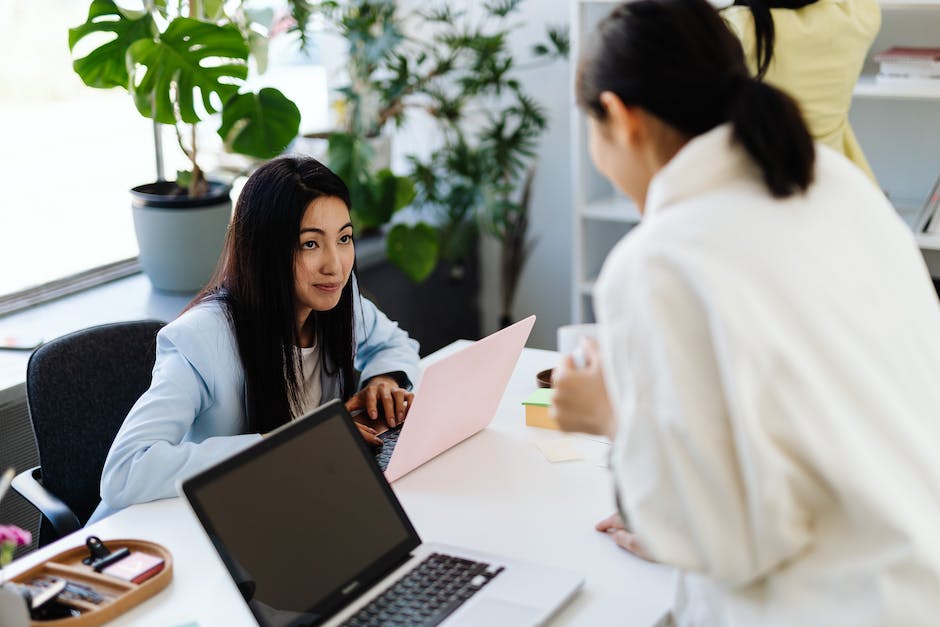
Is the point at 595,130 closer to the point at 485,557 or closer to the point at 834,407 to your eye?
the point at 834,407

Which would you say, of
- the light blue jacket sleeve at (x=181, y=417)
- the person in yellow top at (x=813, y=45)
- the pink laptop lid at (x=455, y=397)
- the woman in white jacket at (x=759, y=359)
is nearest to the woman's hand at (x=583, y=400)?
the woman in white jacket at (x=759, y=359)

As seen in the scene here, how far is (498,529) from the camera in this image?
1.62 metres

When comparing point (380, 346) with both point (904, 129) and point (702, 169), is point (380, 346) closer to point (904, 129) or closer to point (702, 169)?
point (702, 169)

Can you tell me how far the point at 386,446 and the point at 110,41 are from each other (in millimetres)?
1465

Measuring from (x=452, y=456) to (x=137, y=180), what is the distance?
2.09 meters

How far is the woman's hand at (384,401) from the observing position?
2.01 metres

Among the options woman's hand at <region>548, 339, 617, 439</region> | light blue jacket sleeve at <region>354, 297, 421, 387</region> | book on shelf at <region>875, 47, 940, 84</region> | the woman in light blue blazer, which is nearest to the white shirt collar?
woman's hand at <region>548, 339, 617, 439</region>

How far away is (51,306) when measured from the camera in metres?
3.12

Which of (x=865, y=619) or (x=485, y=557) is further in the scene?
(x=485, y=557)

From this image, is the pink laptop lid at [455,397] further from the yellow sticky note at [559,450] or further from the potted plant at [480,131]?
the potted plant at [480,131]

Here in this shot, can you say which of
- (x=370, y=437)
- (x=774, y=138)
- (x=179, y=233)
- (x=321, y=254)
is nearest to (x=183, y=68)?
(x=179, y=233)

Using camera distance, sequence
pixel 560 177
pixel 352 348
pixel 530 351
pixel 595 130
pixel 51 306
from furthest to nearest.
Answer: pixel 560 177, pixel 51 306, pixel 530 351, pixel 352 348, pixel 595 130

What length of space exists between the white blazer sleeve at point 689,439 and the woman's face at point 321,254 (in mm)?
982

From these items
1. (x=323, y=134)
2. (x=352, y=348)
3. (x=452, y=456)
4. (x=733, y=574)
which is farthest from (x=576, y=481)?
(x=323, y=134)
